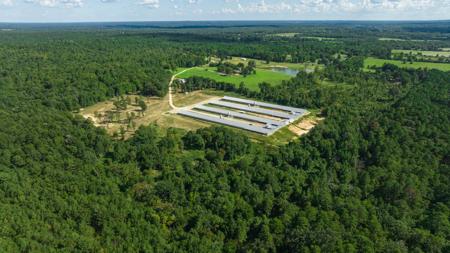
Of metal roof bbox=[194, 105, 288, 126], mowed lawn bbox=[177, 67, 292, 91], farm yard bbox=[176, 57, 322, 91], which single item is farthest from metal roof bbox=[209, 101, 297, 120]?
Result: mowed lawn bbox=[177, 67, 292, 91]

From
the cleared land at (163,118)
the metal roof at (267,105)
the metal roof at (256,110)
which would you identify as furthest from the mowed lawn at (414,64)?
the cleared land at (163,118)

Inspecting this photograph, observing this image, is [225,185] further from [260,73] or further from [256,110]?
[260,73]

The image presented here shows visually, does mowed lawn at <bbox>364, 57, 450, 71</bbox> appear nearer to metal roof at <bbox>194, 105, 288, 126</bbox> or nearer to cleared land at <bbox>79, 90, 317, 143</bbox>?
cleared land at <bbox>79, 90, 317, 143</bbox>

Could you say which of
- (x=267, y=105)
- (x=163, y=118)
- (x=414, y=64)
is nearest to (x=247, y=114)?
(x=267, y=105)

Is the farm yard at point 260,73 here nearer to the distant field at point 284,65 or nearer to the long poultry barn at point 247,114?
the distant field at point 284,65

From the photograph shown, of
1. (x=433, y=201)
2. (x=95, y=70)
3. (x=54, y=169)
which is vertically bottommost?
(x=433, y=201)

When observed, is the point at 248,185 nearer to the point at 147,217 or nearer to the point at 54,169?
the point at 147,217

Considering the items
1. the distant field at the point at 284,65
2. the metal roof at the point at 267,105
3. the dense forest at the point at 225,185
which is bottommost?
the dense forest at the point at 225,185

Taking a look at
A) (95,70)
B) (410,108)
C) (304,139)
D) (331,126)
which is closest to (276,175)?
(304,139)
